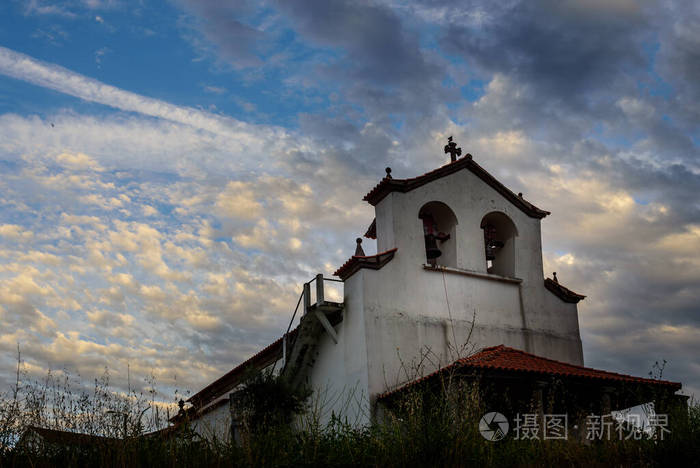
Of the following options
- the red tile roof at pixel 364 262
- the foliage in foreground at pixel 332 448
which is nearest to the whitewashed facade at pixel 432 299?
the red tile roof at pixel 364 262

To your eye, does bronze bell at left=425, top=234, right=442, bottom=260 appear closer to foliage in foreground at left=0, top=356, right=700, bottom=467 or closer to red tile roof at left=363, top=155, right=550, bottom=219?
red tile roof at left=363, top=155, right=550, bottom=219

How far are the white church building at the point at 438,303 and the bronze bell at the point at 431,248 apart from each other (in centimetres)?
3

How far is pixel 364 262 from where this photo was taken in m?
16.1

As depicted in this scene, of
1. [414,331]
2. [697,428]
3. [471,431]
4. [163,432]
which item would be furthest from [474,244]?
[163,432]

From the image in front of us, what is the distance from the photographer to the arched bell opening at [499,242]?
1870 centimetres

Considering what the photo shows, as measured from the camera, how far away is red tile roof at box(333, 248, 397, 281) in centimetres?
1612

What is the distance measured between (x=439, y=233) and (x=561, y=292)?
4.00 meters

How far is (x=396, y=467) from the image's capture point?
292 inches

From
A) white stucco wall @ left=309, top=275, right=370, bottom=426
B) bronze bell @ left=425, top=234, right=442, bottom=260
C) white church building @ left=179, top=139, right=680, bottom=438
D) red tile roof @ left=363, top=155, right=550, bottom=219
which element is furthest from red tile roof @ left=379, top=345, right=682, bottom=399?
red tile roof @ left=363, top=155, right=550, bottom=219

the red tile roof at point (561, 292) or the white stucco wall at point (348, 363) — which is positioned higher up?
the red tile roof at point (561, 292)

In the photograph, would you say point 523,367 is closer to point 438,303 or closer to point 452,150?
point 438,303

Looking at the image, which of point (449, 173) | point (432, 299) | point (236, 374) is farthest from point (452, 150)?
point (236, 374)

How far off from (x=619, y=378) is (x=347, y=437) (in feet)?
28.7

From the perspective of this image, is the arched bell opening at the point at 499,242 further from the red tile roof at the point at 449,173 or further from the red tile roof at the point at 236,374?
the red tile roof at the point at 236,374
